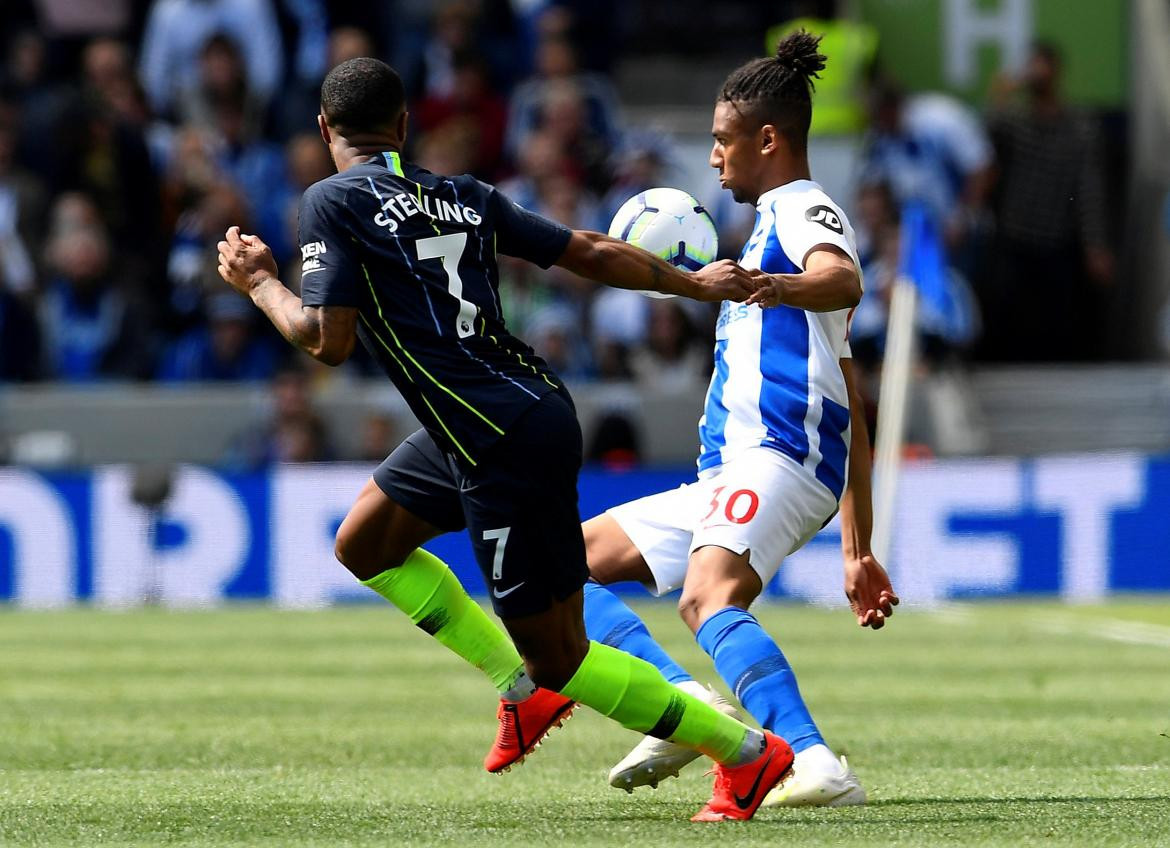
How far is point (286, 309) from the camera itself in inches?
211

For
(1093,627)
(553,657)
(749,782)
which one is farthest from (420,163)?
(749,782)

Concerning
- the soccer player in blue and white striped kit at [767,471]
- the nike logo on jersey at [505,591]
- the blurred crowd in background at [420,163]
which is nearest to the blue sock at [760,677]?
the soccer player in blue and white striped kit at [767,471]

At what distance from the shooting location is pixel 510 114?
1797 centimetres

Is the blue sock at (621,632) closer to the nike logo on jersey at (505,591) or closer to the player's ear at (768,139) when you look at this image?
the nike logo on jersey at (505,591)

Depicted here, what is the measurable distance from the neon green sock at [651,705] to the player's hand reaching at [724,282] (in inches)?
39.4

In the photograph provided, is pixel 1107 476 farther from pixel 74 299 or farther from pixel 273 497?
pixel 74 299

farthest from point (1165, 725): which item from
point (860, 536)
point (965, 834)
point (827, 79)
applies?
point (827, 79)

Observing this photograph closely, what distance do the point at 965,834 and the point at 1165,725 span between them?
10.2 feet

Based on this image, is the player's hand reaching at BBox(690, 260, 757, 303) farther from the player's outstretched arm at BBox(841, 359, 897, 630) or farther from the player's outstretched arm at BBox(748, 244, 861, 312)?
the player's outstretched arm at BBox(841, 359, 897, 630)

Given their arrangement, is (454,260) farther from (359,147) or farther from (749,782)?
(749,782)

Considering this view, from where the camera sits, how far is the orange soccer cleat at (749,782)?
5512 millimetres

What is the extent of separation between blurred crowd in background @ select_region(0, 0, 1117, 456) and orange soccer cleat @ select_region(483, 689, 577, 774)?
1019 centimetres

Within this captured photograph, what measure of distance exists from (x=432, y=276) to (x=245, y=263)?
52 cm

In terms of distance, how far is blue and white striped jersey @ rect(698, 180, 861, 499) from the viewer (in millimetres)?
5926
